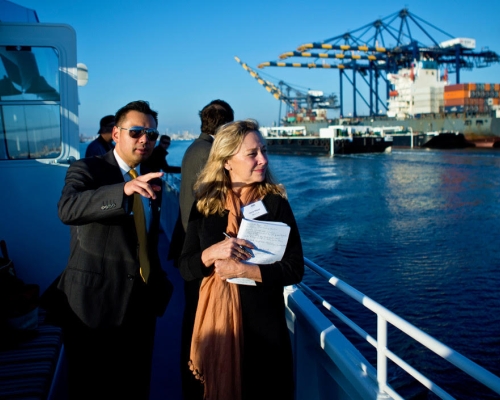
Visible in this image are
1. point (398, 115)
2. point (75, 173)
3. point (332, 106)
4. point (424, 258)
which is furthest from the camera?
point (332, 106)

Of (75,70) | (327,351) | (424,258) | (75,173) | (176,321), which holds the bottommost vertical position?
(424,258)

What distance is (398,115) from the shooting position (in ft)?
219

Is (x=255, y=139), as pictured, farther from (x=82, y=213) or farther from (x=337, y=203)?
(x=337, y=203)

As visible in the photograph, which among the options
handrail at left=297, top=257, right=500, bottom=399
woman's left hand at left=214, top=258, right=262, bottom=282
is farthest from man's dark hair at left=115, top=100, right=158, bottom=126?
handrail at left=297, top=257, right=500, bottom=399

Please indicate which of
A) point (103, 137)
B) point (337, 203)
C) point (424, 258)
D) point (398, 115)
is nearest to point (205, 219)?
point (103, 137)

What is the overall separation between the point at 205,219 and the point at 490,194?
872 inches

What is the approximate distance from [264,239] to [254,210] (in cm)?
13

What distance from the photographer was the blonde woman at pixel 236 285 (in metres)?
→ 1.69

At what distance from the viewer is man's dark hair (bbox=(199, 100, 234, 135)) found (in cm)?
276

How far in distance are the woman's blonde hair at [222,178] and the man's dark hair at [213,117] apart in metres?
0.89

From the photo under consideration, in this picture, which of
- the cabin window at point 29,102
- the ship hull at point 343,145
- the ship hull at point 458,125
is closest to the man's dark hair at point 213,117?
the cabin window at point 29,102

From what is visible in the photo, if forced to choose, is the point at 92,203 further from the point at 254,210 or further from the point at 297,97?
the point at 297,97

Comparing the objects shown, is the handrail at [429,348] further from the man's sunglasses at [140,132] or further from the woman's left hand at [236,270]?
the man's sunglasses at [140,132]

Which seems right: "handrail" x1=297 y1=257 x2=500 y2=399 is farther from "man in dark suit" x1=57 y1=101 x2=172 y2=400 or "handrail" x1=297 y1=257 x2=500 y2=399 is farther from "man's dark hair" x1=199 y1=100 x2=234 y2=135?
"man's dark hair" x1=199 y1=100 x2=234 y2=135
